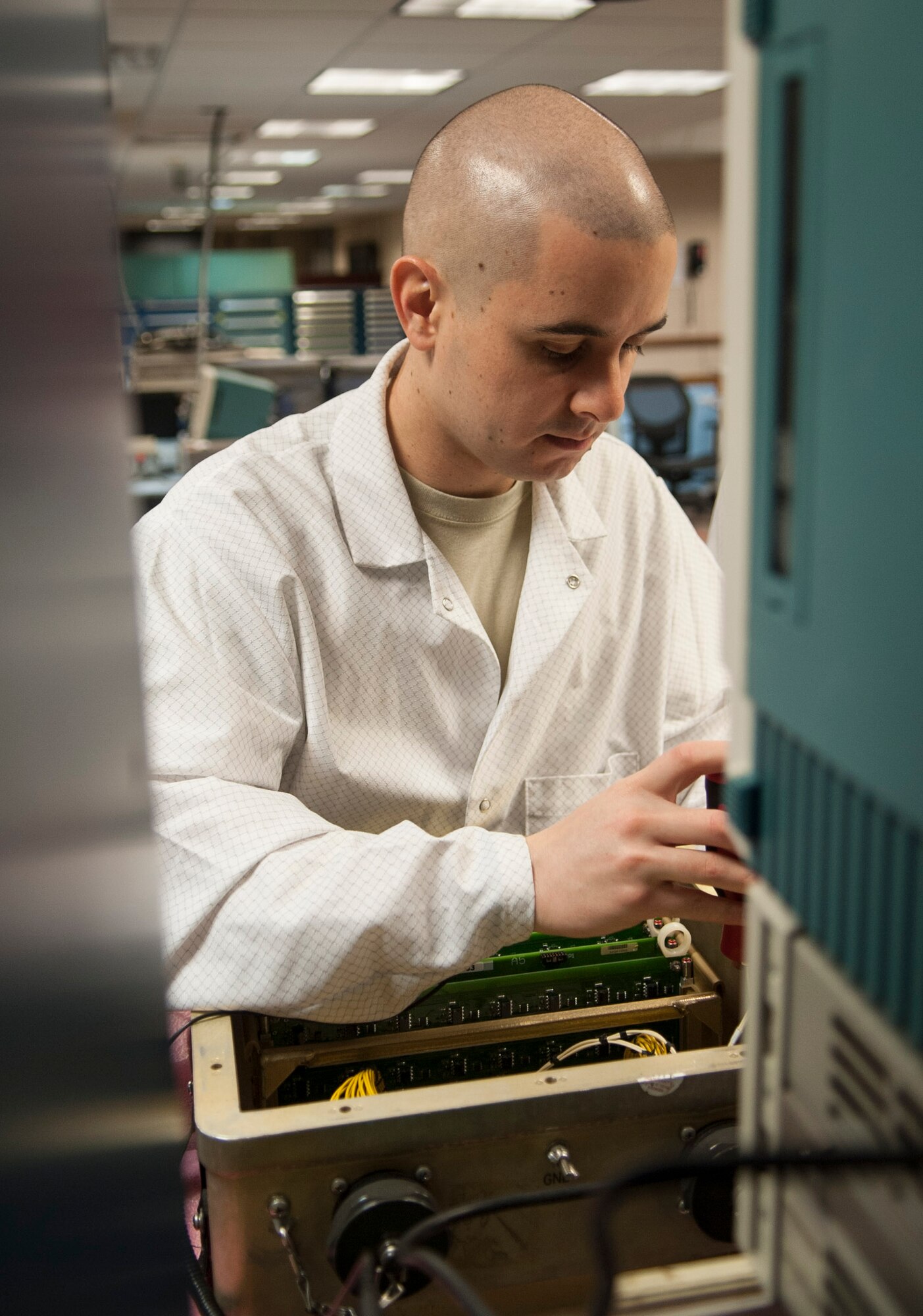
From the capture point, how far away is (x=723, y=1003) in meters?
0.85

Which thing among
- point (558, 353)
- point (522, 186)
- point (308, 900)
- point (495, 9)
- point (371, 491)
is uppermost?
point (495, 9)

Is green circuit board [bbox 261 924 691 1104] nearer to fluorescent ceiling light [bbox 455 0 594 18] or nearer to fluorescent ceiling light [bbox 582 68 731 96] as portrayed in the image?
fluorescent ceiling light [bbox 455 0 594 18]

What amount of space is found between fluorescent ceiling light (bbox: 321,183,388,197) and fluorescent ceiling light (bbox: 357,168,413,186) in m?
0.23

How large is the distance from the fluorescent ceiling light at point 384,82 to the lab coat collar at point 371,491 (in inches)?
199

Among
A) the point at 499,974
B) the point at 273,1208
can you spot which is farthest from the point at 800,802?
the point at 499,974

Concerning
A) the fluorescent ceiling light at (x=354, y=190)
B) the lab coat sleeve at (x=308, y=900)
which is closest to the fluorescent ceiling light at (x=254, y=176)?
the fluorescent ceiling light at (x=354, y=190)

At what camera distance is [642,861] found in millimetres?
725

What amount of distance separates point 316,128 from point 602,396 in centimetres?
710

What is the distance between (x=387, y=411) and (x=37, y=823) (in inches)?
Answer: 31.8

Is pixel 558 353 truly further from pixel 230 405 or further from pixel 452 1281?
pixel 230 405

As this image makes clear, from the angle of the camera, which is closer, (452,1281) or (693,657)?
(452,1281)

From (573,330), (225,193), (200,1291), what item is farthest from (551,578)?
(225,193)

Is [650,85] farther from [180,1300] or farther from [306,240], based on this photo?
[306,240]

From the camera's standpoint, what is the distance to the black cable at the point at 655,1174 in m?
0.30
